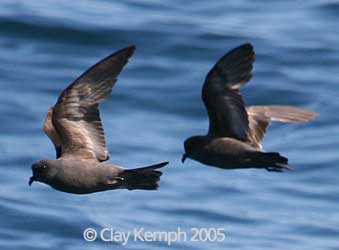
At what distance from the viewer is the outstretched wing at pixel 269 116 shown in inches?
640

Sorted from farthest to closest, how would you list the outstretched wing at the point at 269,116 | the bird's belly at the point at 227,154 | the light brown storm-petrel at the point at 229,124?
1. the outstretched wing at the point at 269,116
2. the bird's belly at the point at 227,154
3. the light brown storm-petrel at the point at 229,124

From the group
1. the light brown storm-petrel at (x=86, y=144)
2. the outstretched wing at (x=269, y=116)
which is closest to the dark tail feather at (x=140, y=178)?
the light brown storm-petrel at (x=86, y=144)

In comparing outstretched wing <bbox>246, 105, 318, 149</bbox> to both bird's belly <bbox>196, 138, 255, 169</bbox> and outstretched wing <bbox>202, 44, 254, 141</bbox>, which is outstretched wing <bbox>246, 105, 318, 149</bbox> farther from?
bird's belly <bbox>196, 138, 255, 169</bbox>

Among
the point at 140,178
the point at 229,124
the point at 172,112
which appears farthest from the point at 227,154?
the point at 172,112

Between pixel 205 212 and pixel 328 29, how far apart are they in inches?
307

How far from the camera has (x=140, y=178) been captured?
48.8 ft

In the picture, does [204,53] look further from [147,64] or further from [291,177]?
[291,177]

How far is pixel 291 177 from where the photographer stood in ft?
91.0

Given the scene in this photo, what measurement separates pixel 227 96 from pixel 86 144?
1.32 meters

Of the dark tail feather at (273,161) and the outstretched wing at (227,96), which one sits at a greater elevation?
the outstretched wing at (227,96)

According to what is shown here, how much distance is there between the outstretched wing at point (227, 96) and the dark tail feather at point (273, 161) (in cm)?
49

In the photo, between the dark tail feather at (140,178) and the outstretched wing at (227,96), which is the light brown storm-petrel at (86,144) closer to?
the dark tail feather at (140,178)

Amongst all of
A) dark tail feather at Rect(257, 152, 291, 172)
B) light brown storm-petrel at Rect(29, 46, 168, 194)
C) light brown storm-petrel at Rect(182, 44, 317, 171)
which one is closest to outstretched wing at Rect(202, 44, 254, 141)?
light brown storm-petrel at Rect(182, 44, 317, 171)

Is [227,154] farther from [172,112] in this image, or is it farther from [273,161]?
[172,112]
